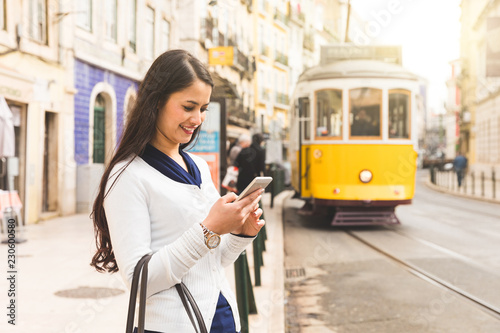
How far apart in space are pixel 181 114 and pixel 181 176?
0.63 feet

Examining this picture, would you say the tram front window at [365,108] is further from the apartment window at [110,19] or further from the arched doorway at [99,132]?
the arched doorway at [99,132]

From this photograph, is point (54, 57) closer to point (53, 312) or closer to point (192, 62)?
point (53, 312)

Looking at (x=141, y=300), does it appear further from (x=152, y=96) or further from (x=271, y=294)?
(x=271, y=294)

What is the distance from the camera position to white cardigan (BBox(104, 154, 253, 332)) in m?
1.78

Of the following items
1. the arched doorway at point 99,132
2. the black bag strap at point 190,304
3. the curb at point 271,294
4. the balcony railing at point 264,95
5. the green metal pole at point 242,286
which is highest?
the balcony railing at point 264,95

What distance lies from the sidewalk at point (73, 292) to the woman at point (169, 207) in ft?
4.25

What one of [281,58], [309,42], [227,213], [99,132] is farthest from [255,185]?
[309,42]

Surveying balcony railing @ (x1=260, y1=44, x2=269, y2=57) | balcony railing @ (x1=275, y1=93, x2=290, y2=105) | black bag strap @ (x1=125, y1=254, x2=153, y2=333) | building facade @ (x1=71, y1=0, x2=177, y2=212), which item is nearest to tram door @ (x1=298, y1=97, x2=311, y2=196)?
building facade @ (x1=71, y1=0, x2=177, y2=212)

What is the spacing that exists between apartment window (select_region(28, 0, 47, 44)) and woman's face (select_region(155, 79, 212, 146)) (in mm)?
11306

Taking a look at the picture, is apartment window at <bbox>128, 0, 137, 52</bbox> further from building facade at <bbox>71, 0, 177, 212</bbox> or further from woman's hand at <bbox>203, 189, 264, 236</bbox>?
woman's hand at <bbox>203, 189, 264, 236</bbox>

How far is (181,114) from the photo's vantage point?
75.6 inches

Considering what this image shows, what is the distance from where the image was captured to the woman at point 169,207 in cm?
179

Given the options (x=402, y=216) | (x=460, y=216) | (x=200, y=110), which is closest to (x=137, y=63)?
(x=402, y=216)

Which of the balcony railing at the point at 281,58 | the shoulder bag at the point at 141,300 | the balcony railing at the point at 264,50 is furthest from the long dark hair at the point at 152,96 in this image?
the balcony railing at the point at 281,58
